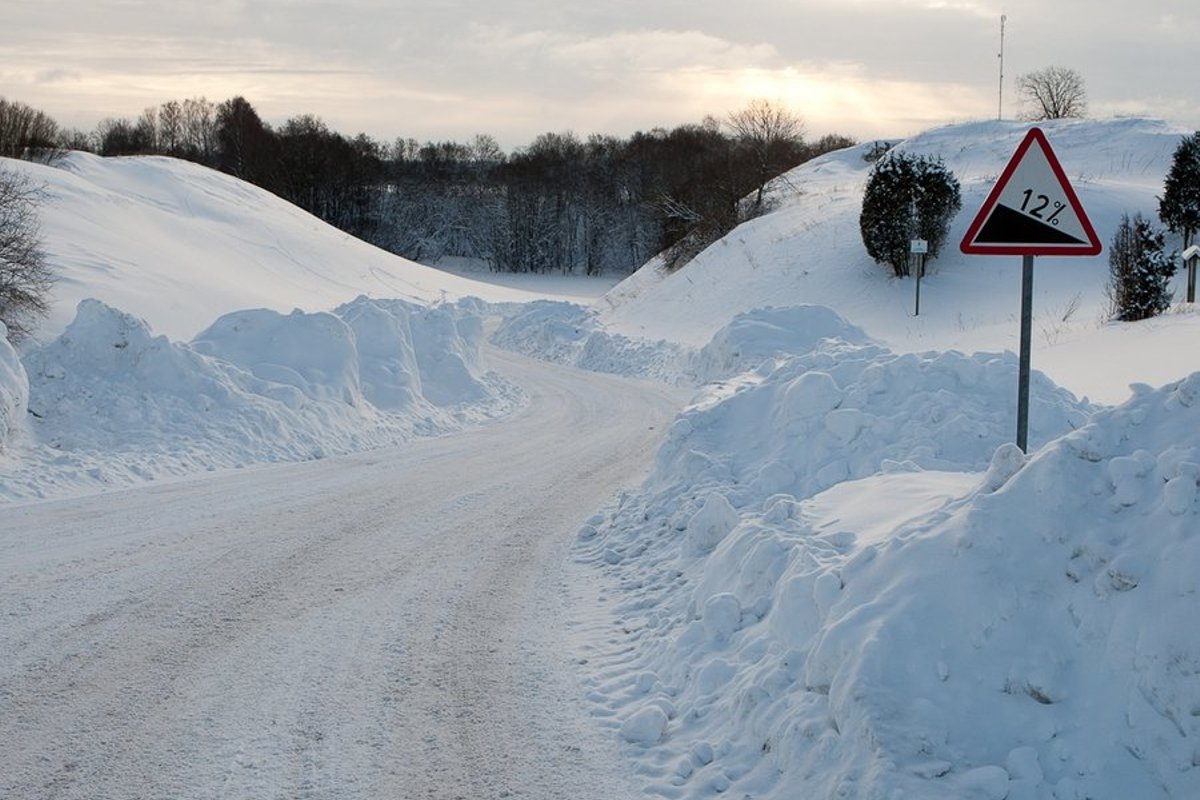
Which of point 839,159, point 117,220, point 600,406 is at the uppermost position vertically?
point 839,159

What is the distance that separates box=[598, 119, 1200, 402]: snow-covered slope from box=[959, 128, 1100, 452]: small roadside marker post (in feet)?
27.0

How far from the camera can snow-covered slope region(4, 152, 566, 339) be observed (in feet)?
81.6

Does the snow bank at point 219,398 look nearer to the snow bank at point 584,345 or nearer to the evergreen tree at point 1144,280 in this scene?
the snow bank at point 584,345

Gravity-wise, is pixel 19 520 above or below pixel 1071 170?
below

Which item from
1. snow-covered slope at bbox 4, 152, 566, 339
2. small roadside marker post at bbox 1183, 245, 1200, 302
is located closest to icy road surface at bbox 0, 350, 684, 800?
snow-covered slope at bbox 4, 152, 566, 339

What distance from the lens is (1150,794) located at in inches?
160

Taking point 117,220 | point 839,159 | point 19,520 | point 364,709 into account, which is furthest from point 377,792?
point 839,159

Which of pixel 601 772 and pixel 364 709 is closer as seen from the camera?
pixel 601 772

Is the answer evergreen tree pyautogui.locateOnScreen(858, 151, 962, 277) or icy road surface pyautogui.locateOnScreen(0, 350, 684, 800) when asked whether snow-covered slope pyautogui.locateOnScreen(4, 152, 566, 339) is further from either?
evergreen tree pyautogui.locateOnScreen(858, 151, 962, 277)

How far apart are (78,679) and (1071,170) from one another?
40800mm

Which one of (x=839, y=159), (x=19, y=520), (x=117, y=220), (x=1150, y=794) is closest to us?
(x=1150, y=794)

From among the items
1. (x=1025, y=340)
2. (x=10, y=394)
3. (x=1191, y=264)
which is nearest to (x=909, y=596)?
(x=1025, y=340)

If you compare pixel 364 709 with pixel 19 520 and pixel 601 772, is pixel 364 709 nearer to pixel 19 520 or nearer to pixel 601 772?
pixel 601 772

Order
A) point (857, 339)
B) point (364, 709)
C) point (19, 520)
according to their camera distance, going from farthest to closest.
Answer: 1. point (857, 339)
2. point (19, 520)
3. point (364, 709)
